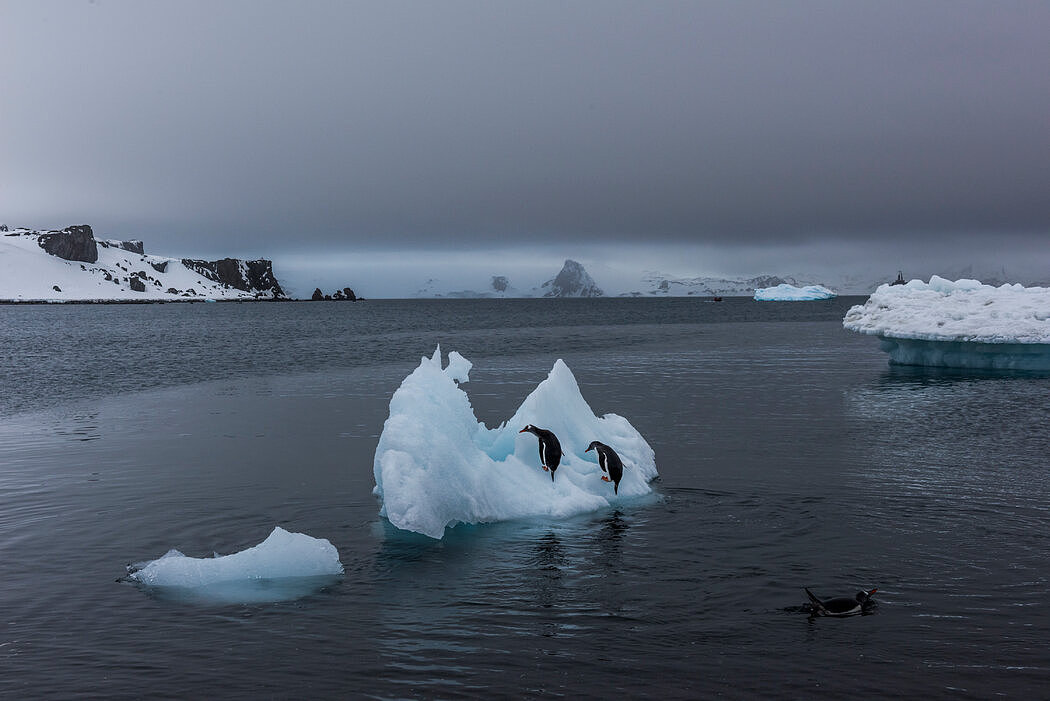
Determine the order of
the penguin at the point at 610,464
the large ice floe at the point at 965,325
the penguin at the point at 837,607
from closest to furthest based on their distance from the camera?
the penguin at the point at 837,607, the penguin at the point at 610,464, the large ice floe at the point at 965,325

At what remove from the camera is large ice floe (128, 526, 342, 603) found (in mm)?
12234

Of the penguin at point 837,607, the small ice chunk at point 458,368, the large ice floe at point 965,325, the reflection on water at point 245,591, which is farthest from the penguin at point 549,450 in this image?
the large ice floe at point 965,325

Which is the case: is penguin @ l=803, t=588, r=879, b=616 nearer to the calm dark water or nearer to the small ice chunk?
the calm dark water

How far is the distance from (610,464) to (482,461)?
9.28 ft

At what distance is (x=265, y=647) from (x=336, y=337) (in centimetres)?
8552

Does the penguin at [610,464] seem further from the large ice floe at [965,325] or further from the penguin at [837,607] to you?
the large ice floe at [965,325]

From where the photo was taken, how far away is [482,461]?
16812 millimetres

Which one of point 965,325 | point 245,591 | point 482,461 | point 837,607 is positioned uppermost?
point 965,325

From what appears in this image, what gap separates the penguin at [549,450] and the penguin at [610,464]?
768mm

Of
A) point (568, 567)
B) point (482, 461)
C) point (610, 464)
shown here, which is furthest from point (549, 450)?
point (568, 567)

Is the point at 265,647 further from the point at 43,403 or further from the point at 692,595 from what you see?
the point at 43,403

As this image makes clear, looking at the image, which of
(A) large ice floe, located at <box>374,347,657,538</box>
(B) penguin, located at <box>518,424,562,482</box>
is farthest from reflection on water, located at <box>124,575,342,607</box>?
(B) penguin, located at <box>518,424,562,482</box>

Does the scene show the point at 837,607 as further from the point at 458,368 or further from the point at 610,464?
the point at 458,368

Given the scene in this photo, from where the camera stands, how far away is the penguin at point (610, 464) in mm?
17672
